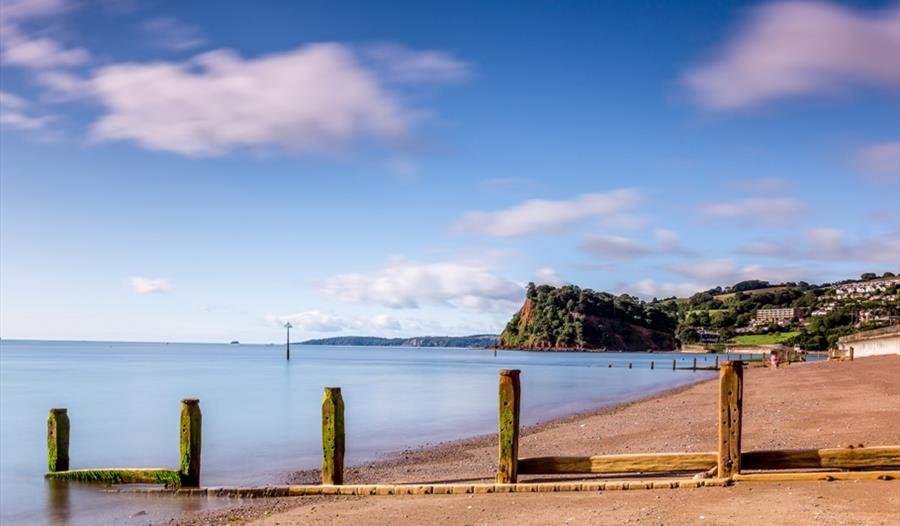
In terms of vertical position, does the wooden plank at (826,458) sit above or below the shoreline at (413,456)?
above

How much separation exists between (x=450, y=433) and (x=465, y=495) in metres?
15.0

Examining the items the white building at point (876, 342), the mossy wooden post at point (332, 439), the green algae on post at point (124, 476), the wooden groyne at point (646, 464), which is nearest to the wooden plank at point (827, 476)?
the wooden groyne at point (646, 464)

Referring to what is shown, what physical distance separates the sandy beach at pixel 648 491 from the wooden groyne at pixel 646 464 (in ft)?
0.67

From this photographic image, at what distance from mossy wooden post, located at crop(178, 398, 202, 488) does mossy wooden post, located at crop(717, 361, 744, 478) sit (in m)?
8.33

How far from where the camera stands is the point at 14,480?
17344 mm

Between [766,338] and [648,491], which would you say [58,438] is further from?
[766,338]

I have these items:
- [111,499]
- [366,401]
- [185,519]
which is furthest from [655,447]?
[366,401]

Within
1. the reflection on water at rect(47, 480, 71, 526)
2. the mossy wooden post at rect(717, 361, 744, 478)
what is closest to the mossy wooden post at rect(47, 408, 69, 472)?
the reflection on water at rect(47, 480, 71, 526)

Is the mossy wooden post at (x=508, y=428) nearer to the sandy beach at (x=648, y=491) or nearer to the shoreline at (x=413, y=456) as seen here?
the sandy beach at (x=648, y=491)

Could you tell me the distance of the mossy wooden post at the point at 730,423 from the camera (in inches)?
397

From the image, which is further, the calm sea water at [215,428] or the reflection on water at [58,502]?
the calm sea water at [215,428]

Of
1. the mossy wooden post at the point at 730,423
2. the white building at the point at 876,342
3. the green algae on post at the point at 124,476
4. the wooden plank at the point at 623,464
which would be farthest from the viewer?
the white building at the point at 876,342

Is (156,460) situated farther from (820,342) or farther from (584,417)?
(820,342)

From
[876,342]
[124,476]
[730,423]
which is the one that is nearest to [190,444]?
[124,476]
